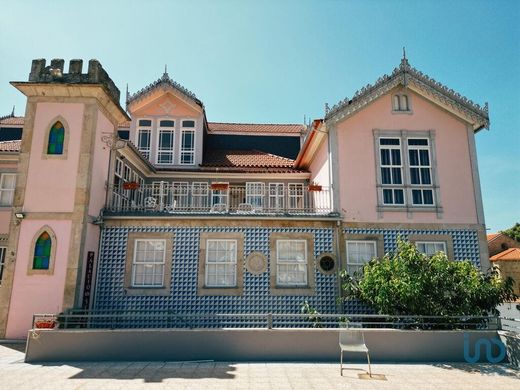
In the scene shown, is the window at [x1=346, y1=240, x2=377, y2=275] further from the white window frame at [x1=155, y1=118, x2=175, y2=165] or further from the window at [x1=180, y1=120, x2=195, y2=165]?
the white window frame at [x1=155, y1=118, x2=175, y2=165]

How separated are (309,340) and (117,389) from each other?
4562mm

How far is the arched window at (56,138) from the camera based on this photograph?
11.4 metres

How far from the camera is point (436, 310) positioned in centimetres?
977

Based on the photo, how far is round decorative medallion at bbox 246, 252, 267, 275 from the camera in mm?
12039

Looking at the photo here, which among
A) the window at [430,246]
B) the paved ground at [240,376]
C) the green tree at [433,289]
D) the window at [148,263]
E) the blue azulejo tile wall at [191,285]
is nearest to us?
the paved ground at [240,376]

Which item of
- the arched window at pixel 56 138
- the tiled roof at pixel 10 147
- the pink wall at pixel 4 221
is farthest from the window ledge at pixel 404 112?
the pink wall at pixel 4 221

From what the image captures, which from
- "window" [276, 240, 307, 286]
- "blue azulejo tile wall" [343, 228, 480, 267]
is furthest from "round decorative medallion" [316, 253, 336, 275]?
"blue azulejo tile wall" [343, 228, 480, 267]

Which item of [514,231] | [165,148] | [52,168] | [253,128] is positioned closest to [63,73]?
[52,168]

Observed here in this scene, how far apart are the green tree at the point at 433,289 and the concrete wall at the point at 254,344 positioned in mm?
860

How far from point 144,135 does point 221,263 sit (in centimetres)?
880

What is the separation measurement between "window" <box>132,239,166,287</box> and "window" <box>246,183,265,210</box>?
493cm

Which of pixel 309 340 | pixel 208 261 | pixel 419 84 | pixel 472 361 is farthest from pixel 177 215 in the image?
pixel 419 84

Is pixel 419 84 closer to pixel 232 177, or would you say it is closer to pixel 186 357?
pixel 232 177

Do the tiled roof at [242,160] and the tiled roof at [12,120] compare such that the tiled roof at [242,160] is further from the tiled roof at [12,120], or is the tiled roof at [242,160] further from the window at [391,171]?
the tiled roof at [12,120]
